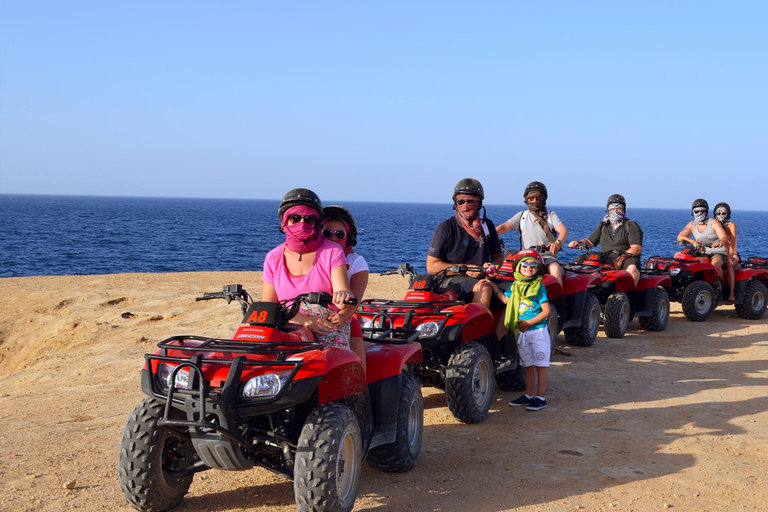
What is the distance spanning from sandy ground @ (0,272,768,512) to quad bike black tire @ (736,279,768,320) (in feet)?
8.41

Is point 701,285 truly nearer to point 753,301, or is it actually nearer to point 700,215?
point 700,215

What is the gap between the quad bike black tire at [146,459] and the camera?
4.67m

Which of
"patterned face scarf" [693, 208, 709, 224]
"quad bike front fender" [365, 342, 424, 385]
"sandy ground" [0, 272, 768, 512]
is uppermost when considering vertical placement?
"patterned face scarf" [693, 208, 709, 224]

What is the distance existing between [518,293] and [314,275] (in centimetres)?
318

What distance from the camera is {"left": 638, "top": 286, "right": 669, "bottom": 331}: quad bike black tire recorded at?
43.1 feet

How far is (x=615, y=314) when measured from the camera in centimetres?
1233

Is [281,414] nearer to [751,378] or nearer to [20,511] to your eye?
[20,511]

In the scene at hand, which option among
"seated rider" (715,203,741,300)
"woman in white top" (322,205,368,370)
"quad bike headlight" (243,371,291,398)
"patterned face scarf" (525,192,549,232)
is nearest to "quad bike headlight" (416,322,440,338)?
"woman in white top" (322,205,368,370)

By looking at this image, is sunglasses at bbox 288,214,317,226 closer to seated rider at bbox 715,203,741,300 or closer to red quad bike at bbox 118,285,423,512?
red quad bike at bbox 118,285,423,512

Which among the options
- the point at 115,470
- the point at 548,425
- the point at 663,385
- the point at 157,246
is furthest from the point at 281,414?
the point at 157,246

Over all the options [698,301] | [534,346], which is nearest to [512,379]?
[534,346]

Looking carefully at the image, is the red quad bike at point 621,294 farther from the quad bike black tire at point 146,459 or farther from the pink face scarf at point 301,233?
the quad bike black tire at point 146,459

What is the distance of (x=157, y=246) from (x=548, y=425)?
51.7m

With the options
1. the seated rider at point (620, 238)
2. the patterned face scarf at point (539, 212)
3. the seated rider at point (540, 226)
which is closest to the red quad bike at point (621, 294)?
the seated rider at point (620, 238)
